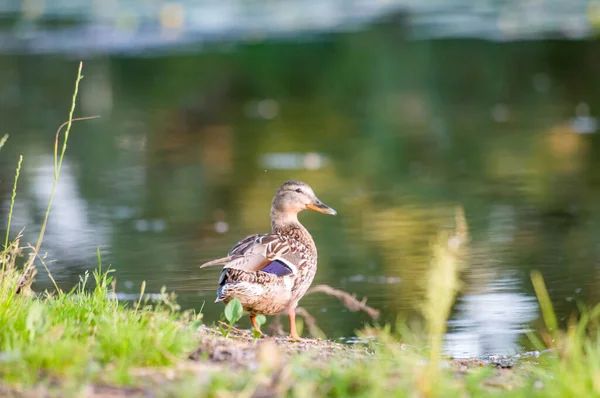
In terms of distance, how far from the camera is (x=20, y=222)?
33.2 feet

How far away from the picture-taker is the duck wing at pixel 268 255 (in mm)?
6039

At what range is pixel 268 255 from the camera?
6.31 meters

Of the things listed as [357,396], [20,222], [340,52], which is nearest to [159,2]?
[340,52]

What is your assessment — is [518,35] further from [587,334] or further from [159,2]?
[587,334]

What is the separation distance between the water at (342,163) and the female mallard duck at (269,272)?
1.23ft

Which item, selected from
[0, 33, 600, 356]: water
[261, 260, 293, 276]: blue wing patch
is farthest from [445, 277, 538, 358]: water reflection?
[261, 260, 293, 276]: blue wing patch

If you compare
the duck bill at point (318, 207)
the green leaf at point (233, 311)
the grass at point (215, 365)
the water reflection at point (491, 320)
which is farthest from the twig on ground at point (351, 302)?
the grass at point (215, 365)

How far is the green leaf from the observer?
17.6 ft

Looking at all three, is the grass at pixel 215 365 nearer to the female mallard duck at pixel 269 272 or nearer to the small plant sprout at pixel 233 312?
the small plant sprout at pixel 233 312

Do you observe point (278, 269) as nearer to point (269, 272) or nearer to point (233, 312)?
point (269, 272)

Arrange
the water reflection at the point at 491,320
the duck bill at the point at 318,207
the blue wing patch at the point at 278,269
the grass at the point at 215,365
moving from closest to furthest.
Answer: the grass at the point at 215,365 → the water reflection at the point at 491,320 → the blue wing patch at the point at 278,269 → the duck bill at the point at 318,207

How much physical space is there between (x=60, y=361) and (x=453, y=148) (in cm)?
952

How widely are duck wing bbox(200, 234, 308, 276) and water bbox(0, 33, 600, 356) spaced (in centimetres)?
47

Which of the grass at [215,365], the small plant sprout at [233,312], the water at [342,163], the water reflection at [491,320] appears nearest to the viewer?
the grass at [215,365]
